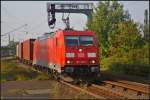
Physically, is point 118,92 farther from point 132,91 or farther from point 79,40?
point 79,40

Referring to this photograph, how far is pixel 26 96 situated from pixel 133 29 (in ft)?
109

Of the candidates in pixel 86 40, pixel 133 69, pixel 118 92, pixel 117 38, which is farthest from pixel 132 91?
pixel 117 38

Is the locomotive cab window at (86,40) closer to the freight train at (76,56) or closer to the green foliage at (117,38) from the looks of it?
the freight train at (76,56)

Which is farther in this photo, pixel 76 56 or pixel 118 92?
pixel 76 56

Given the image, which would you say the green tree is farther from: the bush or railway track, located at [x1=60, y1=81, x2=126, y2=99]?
railway track, located at [x1=60, y1=81, x2=126, y2=99]

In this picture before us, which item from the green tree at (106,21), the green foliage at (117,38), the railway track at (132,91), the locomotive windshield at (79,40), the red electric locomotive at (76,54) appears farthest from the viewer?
the green tree at (106,21)

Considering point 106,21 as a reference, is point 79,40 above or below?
below

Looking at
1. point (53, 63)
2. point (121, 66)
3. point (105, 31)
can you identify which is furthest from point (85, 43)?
point (105, 31)

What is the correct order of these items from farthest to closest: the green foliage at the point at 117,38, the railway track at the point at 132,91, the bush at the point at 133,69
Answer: the green foliage at the point at 117,38 < the bush at the point at 133,69 < the railway track at the point at 132,91

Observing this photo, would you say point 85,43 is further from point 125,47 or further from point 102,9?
point 102,9

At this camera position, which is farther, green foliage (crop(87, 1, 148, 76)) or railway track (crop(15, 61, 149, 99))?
green foliage (crop(87, 1, 148, 76))

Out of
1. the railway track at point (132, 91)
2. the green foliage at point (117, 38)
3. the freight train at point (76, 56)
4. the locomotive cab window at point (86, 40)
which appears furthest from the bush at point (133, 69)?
the railway track at point (132, 91)

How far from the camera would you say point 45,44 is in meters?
28.5

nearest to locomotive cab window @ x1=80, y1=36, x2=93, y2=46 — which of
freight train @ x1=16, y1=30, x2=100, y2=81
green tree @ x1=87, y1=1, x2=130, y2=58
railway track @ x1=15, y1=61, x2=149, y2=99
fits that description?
freight train @ x1=16, y1=30, x2=100, y2=81
